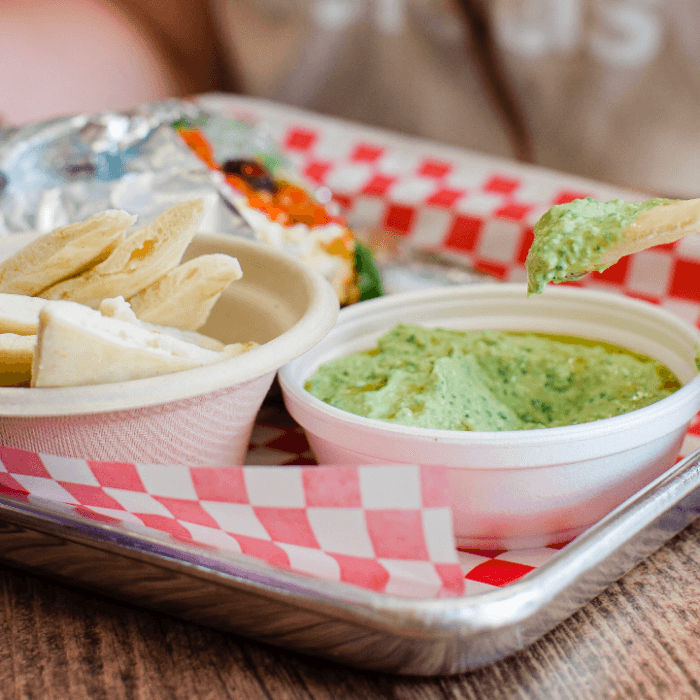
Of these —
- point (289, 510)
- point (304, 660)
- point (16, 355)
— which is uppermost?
point (16, 355)

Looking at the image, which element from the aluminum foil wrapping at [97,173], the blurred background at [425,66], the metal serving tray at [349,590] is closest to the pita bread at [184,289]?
the metal serving tray at [349,590]

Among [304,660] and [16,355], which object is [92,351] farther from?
[304,660]

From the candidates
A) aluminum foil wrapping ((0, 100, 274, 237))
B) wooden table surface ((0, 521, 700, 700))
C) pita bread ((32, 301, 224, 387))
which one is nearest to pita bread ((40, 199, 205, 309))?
pita bread ((32, 301, 224, 387))

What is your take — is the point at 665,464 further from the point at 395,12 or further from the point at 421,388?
the point at 395,12

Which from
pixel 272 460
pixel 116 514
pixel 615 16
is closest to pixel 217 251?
pixel 272 460

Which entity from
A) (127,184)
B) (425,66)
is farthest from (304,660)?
(425,66)

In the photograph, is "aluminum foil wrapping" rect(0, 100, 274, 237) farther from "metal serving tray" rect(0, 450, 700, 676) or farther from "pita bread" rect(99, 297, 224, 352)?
"metal serving tray" rect(0, 450, 700, 676)
